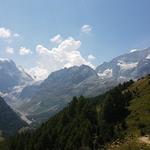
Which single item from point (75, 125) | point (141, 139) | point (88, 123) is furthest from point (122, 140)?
point (75, 125)

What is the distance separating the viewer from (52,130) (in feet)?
435

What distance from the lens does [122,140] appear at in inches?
3258

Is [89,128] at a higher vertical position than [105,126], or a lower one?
higher

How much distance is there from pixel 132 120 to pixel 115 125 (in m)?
5.18

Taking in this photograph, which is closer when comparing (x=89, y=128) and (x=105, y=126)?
(x=105, y=126)

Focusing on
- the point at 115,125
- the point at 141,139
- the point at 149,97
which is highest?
the point at 149,97

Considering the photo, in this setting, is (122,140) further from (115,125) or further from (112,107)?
(112,107)

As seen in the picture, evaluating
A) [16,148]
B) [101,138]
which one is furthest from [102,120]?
[16,148]

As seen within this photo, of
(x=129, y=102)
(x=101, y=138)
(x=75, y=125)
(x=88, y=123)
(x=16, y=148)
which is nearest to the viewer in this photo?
(x=101, y=138)

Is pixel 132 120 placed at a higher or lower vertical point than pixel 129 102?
lower

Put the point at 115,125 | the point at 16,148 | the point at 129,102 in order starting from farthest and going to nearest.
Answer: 1. the point at 16,148
2. the point at 129,102
3. the point at 115,125

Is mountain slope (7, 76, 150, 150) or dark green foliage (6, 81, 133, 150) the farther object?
dark green foliage (6, 81, 133, 150)

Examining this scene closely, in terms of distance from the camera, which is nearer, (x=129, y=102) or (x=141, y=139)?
(x=141, y=139)

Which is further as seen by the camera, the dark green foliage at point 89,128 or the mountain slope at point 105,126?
the dark green foliage at point 89,128
